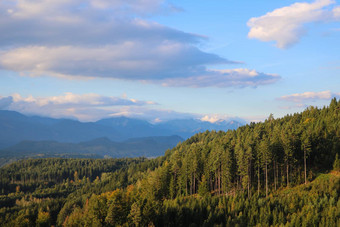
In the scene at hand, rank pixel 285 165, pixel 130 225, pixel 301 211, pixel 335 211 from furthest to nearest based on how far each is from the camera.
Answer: pixel 285 165 → pixel 130 225 → pixel 301 211 → pixel 335 211

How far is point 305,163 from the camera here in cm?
10081

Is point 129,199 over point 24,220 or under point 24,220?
over

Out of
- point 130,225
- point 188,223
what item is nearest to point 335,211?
point 188,223

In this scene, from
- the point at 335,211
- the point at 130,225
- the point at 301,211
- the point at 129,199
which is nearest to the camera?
the point at 335,211

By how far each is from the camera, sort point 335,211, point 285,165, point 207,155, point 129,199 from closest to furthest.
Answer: point 335,211, point 129,199, point 285,165, point 207,155

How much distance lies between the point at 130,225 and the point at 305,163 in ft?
216

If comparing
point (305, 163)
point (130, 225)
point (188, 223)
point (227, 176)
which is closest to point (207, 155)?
point (227, 176)

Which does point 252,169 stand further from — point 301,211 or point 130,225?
point 130,225

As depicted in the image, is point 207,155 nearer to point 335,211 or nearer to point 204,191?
point 204,191

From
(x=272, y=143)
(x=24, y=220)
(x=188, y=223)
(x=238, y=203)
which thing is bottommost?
(x=24, y=220)

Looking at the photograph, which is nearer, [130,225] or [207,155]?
[130,225]

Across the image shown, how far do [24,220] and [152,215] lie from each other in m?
59.9

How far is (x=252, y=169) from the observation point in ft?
362

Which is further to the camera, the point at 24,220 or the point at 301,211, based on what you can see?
the point at 24,220
